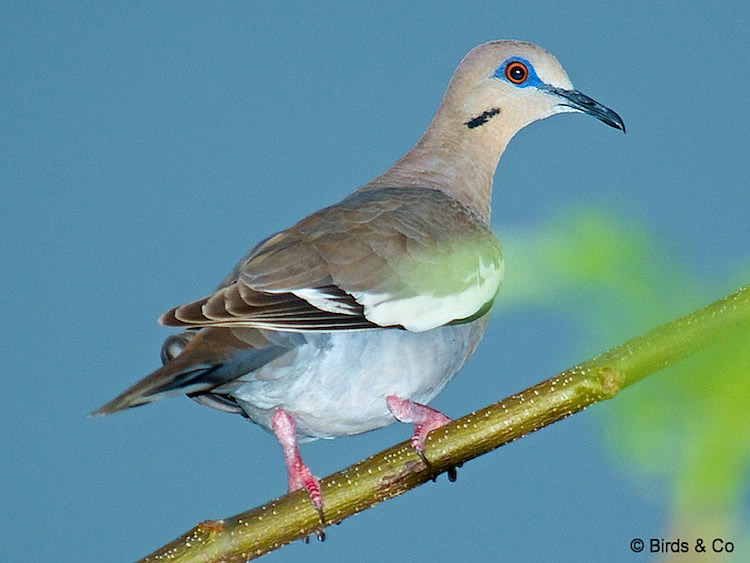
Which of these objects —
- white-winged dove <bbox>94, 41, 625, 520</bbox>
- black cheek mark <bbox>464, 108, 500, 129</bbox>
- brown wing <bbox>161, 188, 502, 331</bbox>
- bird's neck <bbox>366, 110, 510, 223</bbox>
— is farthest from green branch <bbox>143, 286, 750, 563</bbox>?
black cheek mark <bbox>464, 108, 500, 129</bbox>

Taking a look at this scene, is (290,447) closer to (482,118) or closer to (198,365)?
(198,365)

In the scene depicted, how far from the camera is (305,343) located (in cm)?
86

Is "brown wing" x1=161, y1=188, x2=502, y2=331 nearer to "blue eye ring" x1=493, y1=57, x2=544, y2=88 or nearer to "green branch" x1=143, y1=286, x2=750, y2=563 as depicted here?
"green branch" x1=143, y1=286, x2=750, y2=563

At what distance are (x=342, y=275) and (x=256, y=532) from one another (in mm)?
289

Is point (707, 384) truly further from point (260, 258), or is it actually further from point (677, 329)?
point (260, 258)

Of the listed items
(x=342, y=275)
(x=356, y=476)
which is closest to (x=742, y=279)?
(x=356, y=476)

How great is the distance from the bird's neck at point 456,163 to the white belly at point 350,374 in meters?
0.32

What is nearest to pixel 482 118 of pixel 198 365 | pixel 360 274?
pixel 360 274

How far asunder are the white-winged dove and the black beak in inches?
9.2

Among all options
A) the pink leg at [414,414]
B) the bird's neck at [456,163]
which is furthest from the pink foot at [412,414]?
the bird's neck at [456,163]

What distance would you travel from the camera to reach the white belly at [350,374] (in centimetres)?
88

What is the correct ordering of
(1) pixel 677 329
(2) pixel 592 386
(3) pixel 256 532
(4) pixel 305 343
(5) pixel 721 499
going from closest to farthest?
(5) pixel 721 499
(1) pixel 677 329
(2) pixel 592 386
(3) pixel 256 532
(4) pixel 305 343

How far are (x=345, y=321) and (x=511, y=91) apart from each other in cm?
56

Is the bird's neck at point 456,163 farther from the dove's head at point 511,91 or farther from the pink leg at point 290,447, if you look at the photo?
the pink leg at point 290,447
